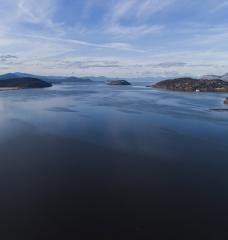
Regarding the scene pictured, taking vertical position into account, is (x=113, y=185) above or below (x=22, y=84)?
above

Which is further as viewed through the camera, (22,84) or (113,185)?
(22,84)

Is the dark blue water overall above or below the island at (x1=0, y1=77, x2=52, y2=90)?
above

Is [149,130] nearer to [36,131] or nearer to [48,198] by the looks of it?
[36,131]

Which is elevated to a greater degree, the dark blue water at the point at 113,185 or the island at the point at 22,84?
the dark blue water at the point at 113,185

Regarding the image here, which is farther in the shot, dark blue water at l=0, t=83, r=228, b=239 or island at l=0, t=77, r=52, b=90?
island at l=0, t=77, r=52, b=90

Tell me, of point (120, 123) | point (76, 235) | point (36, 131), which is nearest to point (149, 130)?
point (120, 123)

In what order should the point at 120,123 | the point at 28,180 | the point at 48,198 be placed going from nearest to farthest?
the point at 48,198 → the point at 28,180 → the point at 120,123

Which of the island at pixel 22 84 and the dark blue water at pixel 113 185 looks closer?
the dark blue water at pixel 113 185

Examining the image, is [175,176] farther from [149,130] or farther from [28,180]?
[149,130]

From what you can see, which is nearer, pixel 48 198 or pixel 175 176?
pixel 48 198

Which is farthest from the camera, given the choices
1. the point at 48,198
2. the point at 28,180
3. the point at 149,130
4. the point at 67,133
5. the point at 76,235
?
the point at 149,130
